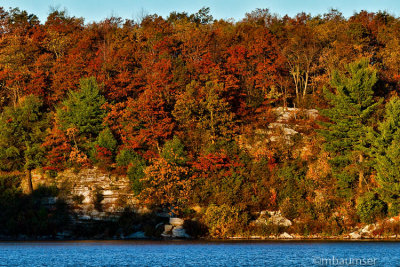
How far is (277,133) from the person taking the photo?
7912 cm

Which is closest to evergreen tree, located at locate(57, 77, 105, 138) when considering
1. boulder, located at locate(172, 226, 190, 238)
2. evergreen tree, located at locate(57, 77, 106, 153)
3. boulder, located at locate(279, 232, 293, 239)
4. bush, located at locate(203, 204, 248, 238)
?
evergreen tree, located at locate(57, 77, 106, 153)

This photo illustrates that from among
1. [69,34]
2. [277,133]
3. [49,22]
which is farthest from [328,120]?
[49,22]

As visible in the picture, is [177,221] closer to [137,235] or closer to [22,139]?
[137,235]

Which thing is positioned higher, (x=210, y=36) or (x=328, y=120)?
(x=210, y=36)

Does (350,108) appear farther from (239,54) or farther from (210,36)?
(210,36)

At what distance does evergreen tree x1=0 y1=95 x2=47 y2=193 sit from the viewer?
77.0 metres

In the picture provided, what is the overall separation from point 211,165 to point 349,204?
56.5 ft

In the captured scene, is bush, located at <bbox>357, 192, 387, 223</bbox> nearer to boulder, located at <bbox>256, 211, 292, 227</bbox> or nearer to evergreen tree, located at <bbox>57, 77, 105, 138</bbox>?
boulder, located at <bbox>256, 211, 292, 227</bbox>

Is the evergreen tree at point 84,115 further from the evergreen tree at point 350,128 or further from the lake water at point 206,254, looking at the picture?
the evergreen tree at point 350,128

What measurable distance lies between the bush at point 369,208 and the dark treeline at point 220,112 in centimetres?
12

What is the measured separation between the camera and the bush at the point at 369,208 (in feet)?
207

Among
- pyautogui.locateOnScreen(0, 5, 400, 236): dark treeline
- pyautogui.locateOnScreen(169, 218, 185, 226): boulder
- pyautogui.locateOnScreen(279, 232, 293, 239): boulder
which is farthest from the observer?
pyautogui.locateOnScreen(0, 5, 400, 236): dark treeline

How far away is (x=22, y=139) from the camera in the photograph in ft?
258

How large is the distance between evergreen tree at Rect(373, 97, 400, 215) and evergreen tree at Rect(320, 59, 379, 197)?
6.41 ft
